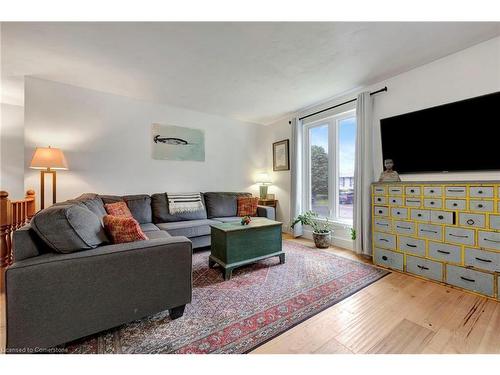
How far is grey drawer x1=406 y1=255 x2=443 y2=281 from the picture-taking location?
6.84 feet

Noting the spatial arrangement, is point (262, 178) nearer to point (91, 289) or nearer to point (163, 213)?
point (163, 213)

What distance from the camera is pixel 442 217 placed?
2.07 m

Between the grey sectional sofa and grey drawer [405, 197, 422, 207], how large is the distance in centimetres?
235

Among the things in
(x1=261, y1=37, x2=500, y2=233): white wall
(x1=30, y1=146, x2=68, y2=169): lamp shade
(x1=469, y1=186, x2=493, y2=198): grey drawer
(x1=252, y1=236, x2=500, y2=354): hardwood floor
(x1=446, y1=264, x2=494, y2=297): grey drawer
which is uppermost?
(x1=261, y1=37, x2=500, y2=233): white wall

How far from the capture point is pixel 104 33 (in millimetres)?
1852

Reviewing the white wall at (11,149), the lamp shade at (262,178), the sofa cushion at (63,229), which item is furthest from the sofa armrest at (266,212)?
the white wall at (11,149)

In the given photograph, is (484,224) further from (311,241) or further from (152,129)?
(152,129)

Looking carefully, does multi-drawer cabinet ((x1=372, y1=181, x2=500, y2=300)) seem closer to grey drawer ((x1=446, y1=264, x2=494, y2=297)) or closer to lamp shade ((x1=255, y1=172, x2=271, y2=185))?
grey drawer ((x1=446, y1=264, x2=494, y2=297))

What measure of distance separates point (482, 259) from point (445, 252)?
9.7 inches

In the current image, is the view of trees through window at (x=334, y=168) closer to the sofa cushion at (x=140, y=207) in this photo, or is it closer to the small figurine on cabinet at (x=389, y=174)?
the small figurine on cabinet at (x=389, y=174)

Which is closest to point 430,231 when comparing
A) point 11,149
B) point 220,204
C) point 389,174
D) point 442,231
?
point 442,231

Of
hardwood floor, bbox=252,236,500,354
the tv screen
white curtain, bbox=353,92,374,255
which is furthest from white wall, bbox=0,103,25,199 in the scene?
the tv screen

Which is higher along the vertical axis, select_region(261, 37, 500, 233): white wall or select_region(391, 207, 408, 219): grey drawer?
select_region(261, 37, 500, 233): white wall

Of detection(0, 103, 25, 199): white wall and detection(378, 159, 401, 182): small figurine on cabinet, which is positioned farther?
detection(0, 103, 25, 199): white wall
